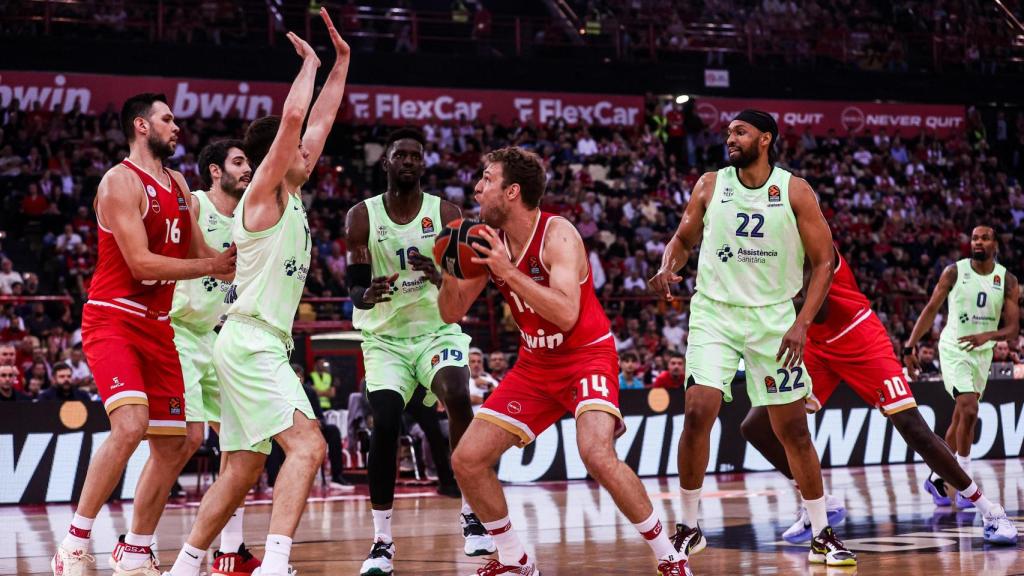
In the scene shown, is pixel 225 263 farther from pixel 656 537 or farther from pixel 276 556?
pixel 656 537

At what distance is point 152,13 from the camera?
26.3 meters

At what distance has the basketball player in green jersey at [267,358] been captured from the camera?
6012 mm

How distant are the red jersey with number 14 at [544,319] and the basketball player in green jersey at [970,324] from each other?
590 centimetres

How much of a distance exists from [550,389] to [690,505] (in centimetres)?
173

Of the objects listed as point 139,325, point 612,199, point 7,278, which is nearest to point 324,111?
point 139,325

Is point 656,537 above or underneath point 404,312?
underneath

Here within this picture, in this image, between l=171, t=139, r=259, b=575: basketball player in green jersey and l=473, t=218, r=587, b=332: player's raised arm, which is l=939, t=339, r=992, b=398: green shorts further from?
l=171, t=139, r=259, b=575: basketball player in green jersey

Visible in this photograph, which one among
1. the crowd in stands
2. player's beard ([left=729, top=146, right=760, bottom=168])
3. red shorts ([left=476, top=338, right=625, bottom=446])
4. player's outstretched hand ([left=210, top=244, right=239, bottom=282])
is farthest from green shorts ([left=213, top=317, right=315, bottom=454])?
the crowd in stands

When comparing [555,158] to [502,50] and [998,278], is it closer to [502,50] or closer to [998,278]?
[502,50]

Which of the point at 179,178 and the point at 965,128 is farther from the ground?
the point at 965,128

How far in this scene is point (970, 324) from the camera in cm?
1204

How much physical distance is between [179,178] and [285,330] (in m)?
1.55

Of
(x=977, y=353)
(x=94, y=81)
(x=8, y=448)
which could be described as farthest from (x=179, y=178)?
(x=94, y=81)

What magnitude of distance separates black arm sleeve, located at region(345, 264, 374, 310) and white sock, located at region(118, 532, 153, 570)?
1.85 metres
